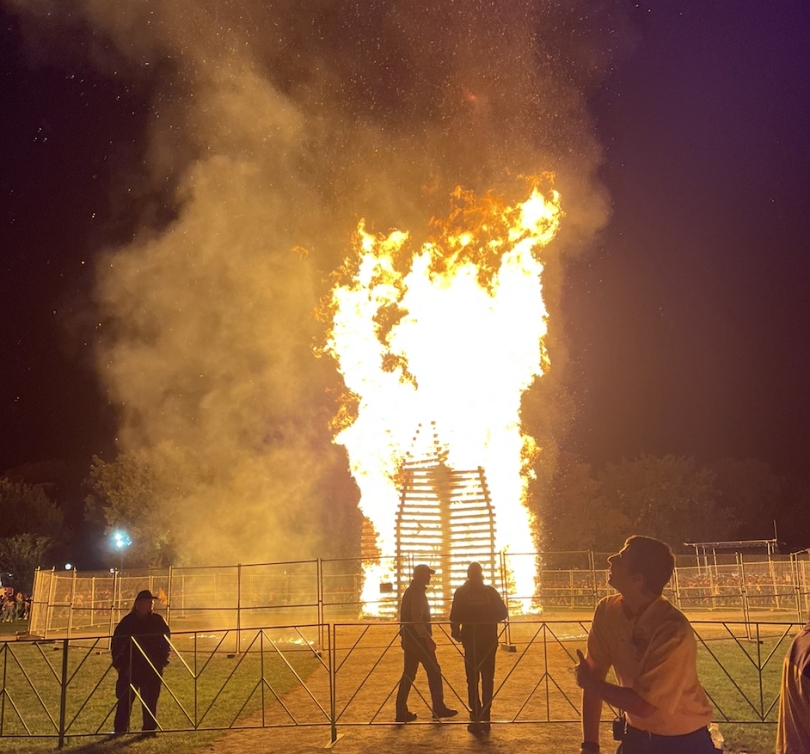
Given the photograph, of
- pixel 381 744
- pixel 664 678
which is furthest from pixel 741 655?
pixel 664 678

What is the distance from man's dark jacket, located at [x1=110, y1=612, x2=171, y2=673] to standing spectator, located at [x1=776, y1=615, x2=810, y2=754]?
881 centimetres

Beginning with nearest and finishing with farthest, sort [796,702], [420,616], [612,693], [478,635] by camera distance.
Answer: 1. [796,702]
2. [612,693]
3. [478,635]
4. [420,616]

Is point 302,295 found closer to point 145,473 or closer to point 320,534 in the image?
point 320,534

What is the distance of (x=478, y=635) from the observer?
1043 centimetres

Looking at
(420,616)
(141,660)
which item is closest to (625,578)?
(420,616)

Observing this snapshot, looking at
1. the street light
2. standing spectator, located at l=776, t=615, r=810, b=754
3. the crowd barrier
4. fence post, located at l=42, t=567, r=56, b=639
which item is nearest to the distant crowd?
fence post, located at l=42, t=567, r=56, b=639

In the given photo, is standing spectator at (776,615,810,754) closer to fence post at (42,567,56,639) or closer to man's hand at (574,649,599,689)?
man's hand at (574,649,599,689)

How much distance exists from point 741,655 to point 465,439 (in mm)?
9216

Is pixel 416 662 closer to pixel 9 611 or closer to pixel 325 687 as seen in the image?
pixel 325 687

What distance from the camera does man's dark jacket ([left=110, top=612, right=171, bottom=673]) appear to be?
10617 millimetres

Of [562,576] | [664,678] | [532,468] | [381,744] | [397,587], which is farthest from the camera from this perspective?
[532,468]

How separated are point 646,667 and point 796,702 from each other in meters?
0.69

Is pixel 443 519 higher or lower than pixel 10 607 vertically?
higher

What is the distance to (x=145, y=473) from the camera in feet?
173
